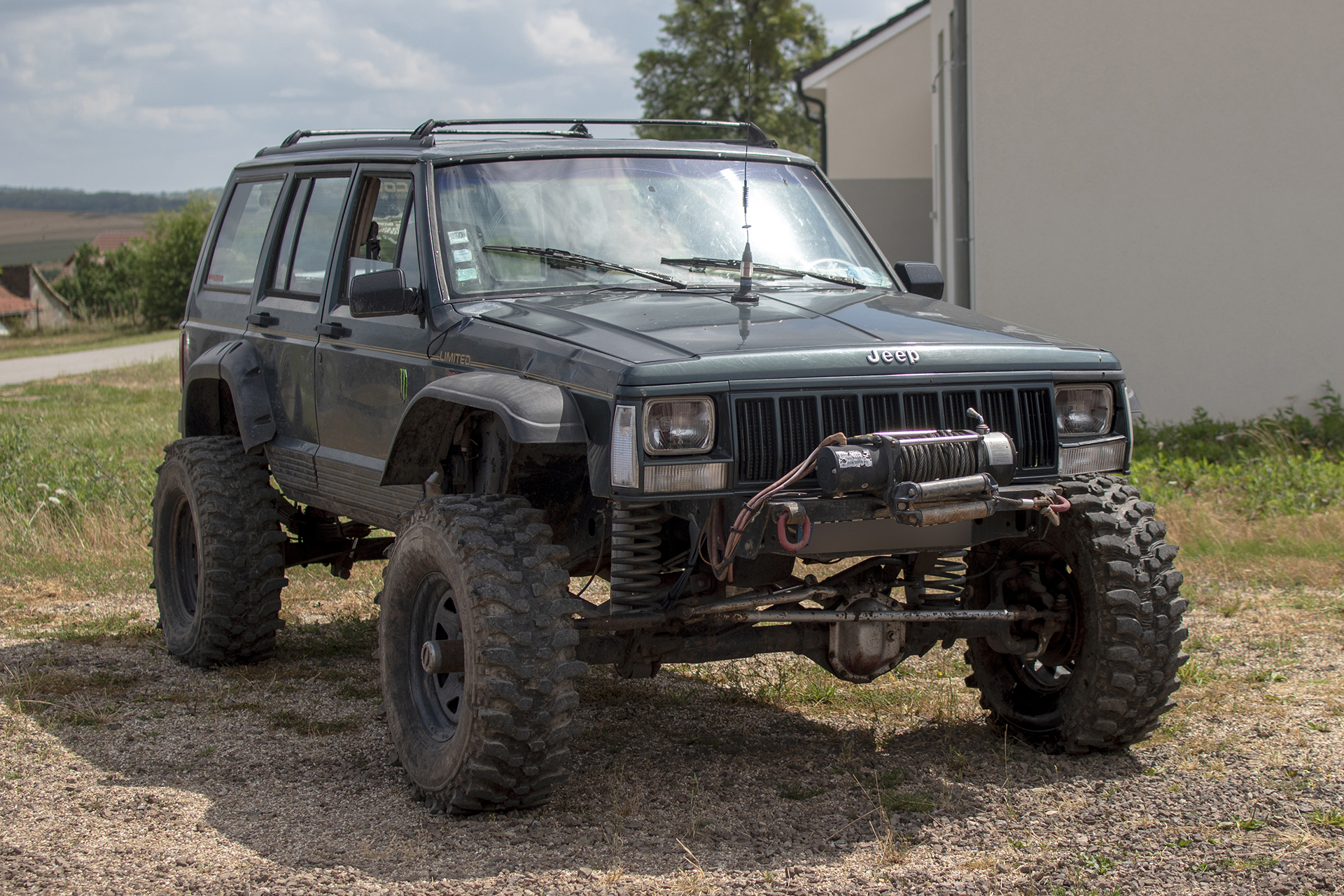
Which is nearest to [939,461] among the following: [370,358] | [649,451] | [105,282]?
[649,451]

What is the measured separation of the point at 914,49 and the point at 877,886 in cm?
2118

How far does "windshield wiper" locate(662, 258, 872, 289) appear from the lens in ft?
16.4

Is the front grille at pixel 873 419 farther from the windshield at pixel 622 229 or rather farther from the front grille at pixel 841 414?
the windshield at pixel 622 229

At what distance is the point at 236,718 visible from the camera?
543cm

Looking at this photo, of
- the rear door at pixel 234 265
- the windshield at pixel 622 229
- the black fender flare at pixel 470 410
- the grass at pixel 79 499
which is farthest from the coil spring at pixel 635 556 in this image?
the grass at pixel 79 499

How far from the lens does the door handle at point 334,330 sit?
5406 mm

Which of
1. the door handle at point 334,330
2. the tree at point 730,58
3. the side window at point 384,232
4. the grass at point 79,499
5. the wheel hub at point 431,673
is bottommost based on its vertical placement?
the grass at point 79,499

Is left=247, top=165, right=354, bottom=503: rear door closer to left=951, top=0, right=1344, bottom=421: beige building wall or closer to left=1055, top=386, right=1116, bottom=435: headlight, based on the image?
left=1055, top=386, right=1116, bottom=435: headlight

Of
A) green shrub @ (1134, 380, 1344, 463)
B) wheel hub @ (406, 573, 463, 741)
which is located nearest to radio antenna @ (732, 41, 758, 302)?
wheel hub @ (406, 573, 463, 741)

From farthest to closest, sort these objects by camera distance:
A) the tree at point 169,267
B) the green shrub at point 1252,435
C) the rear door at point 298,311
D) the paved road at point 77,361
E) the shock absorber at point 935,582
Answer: the tree at point 169,267 < the paved road at point 77,361 < the green shrub at point 1252,435 < the rear door at point 298,311 < the shock absorber at point 935,582

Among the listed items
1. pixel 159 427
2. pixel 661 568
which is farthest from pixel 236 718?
pixel 159 427

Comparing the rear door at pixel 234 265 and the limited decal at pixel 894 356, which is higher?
the rear door at pixel 234 265

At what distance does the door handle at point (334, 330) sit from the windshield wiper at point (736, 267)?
1302 mm

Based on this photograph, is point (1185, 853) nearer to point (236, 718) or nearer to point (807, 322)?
point (807, 322)
